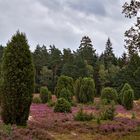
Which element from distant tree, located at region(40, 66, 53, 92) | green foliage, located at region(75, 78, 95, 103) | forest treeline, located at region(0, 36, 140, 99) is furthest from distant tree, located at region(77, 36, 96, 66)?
green foliage, located at region(75, 78, 95, 103)

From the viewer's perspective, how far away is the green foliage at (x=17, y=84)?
19.8m

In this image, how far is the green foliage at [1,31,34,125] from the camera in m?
19.8

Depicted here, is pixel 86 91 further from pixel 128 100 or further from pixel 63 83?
pixel 128 100

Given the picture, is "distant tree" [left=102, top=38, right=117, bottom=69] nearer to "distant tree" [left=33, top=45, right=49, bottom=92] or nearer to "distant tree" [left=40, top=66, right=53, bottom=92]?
"distant tree" [left=33, top=45, right=49, bottom=92]

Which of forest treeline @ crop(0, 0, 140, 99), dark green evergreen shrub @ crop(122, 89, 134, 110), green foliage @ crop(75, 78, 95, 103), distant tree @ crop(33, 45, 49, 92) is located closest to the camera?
dark green evergreen shrub @ crop(122, 89, 134, 110)

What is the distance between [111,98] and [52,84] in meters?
43.1

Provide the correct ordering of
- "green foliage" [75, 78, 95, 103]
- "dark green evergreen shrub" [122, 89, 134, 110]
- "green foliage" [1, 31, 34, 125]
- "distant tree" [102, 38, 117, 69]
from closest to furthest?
"green foliage" [1, 31, 34, 125] → "dark green evergreen shrub" [122, 89, 134, 110] → "green foliage" [75, 78, 95, 103] → "distant tree" [102, 38, 117, 69]

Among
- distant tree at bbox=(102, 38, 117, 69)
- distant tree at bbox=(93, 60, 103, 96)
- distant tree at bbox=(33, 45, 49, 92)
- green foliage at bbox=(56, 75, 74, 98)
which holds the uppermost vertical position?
distant tree at bbox=(102, 38, 117, 69)

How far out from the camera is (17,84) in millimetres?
19719

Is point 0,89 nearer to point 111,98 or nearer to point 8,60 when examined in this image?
point 8,60

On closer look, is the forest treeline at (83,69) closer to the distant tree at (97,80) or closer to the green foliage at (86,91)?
the distant tree at (97,80)

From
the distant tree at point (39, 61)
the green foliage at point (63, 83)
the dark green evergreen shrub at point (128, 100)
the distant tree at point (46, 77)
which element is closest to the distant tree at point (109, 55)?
the distant tree at point (39, 61)

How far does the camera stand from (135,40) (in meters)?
23.8

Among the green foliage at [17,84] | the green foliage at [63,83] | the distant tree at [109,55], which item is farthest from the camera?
the distant tree at [109,55]
